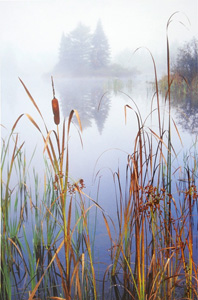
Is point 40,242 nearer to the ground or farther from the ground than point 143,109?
nearer to the ground

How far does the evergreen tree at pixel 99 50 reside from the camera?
3445mm

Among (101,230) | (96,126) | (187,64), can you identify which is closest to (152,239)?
(101,230)

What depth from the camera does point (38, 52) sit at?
3.68 m

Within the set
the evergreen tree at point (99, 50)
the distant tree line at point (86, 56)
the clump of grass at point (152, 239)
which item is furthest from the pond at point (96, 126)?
the clump of grass at point (152, 239)

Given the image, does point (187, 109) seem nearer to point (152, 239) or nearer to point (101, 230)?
point (101, 230)

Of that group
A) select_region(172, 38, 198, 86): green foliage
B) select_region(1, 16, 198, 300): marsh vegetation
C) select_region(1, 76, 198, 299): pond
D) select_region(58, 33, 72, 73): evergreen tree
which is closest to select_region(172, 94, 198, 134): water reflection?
select_region(1, 76, 198, 299): pond

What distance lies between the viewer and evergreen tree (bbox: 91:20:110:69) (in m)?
3.44

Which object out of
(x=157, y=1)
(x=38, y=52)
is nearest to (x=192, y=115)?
(x=157, y=1)

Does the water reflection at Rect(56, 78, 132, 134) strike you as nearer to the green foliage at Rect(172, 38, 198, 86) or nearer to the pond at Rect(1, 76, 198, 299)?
the pond at Rect(1, 76, 198, 299)

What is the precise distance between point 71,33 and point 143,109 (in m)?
1.04

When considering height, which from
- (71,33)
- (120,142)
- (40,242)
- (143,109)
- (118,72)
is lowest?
(40,242)

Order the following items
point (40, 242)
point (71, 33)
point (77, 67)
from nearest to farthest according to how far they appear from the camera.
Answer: point (40, 242) < point (71, 33) < point (77, 67)

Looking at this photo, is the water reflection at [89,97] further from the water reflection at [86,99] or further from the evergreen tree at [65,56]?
the evergreen tree at [65,56]

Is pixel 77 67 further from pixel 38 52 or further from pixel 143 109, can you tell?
pixel 143 109
